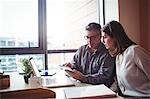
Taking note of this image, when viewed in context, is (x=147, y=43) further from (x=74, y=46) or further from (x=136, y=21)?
(x=74, y=46)

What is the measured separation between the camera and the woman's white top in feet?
5.17

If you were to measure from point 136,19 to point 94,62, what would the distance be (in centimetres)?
133

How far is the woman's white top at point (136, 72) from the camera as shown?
5.17 ft

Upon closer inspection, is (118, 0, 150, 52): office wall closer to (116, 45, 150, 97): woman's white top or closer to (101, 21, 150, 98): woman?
(101, 21, 150, 98): woman

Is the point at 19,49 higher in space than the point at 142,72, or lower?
higher

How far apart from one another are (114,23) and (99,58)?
41cm

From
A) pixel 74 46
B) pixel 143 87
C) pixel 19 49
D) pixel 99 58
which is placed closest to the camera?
pixel 143 87

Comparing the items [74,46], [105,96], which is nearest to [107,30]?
[105,96]

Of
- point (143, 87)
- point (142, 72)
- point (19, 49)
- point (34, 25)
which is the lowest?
point (143, 87)

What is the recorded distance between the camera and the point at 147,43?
298cm

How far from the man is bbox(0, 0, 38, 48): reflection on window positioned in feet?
4.07

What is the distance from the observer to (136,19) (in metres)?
3.02

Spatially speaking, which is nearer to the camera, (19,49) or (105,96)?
(105,96)

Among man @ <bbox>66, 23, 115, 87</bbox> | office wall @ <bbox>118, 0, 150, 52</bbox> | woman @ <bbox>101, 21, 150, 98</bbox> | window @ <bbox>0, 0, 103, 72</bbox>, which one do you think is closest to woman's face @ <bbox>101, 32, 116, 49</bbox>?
woman @ <bbox>101, 21, 150, 98</bbox>
